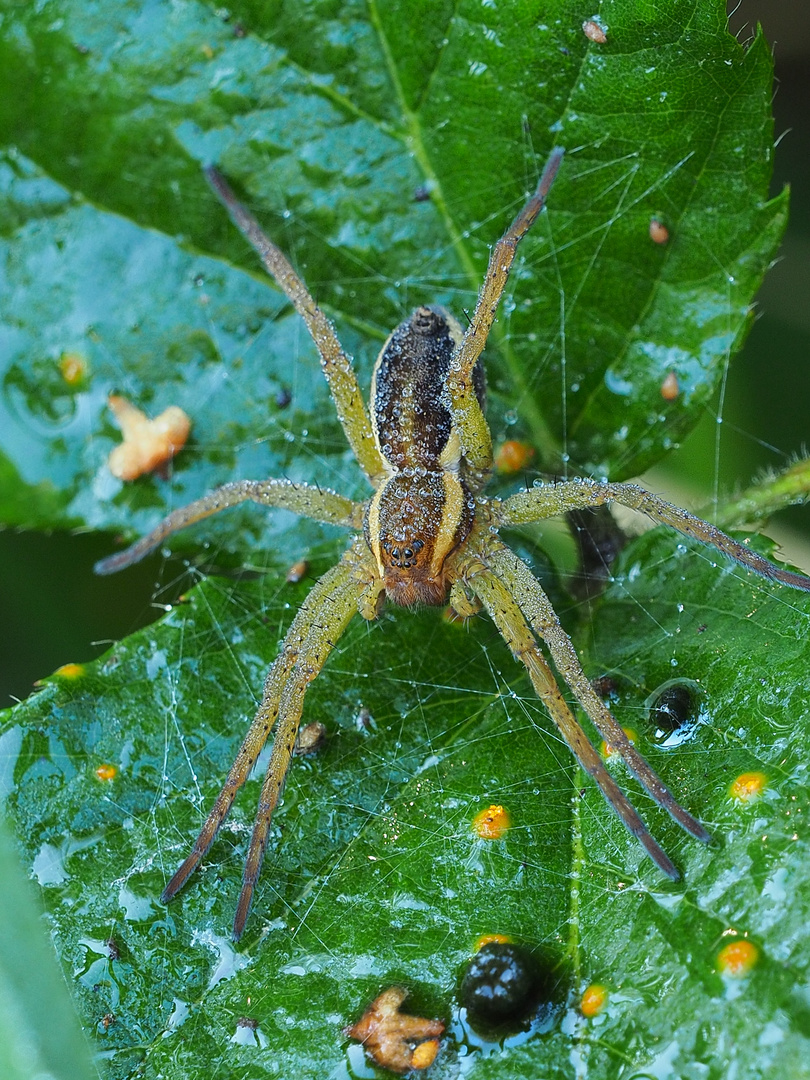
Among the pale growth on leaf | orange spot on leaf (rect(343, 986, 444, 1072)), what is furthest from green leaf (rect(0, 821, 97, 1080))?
the pale growth on leaf

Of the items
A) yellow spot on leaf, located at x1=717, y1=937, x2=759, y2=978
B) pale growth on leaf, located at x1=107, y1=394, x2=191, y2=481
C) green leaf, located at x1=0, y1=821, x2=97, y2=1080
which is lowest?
yellow spot on leaf, located at x1=717, y1=937, x2=759, y2=978

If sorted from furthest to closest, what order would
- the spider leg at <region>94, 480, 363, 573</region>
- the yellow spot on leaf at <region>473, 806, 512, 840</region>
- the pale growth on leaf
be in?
the pale growth on leaf
the spider leg at <region>94, 480, 363, 573</region>
the yellow spot on leaf at <region>473, 806, 512, 840</region>

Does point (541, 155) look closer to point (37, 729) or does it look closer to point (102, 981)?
point (37, 729)

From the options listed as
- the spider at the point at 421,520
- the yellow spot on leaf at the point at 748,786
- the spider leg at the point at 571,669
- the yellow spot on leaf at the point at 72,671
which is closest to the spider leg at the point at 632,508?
the spider at the point at 421,520

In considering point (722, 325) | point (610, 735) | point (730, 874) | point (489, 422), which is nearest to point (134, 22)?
point (489, 422)

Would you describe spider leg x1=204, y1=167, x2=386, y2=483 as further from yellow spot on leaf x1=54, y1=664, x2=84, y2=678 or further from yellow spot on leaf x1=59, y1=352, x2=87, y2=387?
yellow spot on leaf x1=54, y1=664, x2=84, y2=678

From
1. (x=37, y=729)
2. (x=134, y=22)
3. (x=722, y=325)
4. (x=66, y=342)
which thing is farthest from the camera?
(x=66, y=342)
